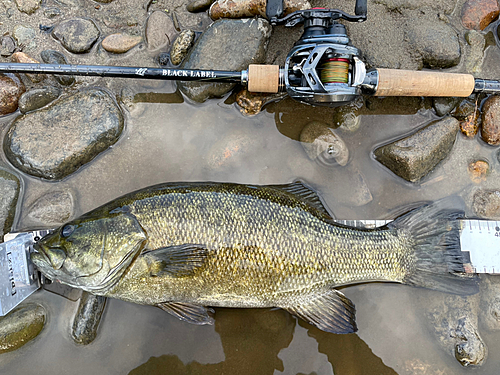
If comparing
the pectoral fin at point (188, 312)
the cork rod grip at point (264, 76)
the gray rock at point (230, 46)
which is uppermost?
the gray rock at point (230, 46)

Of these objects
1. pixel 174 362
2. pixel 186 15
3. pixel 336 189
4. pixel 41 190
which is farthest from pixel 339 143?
pixel 41 190

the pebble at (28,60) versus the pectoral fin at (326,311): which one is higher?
the pebble at (28,60)

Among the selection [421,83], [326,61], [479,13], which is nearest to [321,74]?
[326,61]

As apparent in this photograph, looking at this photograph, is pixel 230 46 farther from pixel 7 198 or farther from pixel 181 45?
pixel 7 198

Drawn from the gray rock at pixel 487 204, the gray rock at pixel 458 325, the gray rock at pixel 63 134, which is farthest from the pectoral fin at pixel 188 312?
the gray rock at pixel 487 204

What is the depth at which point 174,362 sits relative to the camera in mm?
3018

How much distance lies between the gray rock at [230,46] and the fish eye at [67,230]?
178 centimetres

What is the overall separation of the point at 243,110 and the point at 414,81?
160cm

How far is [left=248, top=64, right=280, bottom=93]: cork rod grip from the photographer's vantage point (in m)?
2.80

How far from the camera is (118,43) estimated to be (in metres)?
3.21

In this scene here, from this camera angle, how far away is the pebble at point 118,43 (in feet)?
10.5

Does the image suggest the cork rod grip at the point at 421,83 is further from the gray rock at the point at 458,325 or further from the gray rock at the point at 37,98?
the gray rock at the point at 37,98

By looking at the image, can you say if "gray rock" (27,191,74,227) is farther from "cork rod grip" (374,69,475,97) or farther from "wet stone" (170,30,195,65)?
"cork rod grip" (374,69,475,97)

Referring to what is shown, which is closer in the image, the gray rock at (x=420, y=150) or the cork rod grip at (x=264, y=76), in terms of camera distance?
the cork rod grip at (x=264, y=76)
